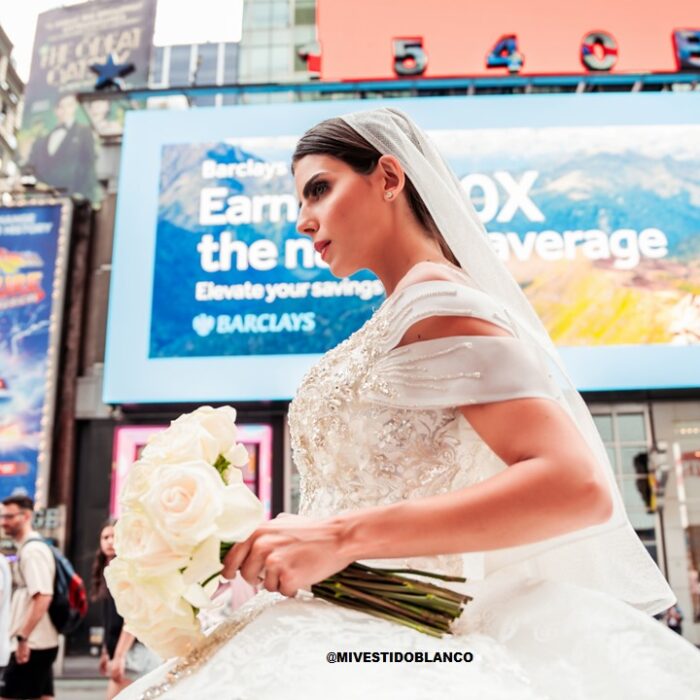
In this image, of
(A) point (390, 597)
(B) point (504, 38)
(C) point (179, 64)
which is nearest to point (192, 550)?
(A) point (390, 597)

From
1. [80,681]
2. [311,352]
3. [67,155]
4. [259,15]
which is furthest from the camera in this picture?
[259,15]

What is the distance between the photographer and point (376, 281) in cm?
648

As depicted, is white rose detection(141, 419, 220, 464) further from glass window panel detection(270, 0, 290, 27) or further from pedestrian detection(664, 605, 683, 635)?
glass window panel detection(270, 0, 290, 27)

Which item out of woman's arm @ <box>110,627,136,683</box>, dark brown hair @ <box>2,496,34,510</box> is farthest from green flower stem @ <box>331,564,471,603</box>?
dark brown hair @ <box>2,496,34,510</box>

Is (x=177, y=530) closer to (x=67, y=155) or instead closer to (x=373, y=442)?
(x=373, y=442)

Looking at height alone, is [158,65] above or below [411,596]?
above

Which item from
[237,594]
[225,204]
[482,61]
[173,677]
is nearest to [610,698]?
[173,677]

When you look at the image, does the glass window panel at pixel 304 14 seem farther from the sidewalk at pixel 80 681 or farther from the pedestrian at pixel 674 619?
the pedestrian at pixel 674 619

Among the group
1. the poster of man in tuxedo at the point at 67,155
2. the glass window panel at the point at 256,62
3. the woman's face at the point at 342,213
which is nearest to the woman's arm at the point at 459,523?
the woman's face at the point at 342,213

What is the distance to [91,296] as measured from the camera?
7.69 m

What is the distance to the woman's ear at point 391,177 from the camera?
118 centimetres

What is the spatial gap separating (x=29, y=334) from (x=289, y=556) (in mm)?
7107

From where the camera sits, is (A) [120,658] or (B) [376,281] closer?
(A) [120,658]

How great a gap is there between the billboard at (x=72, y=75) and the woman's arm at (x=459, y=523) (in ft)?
28.7
